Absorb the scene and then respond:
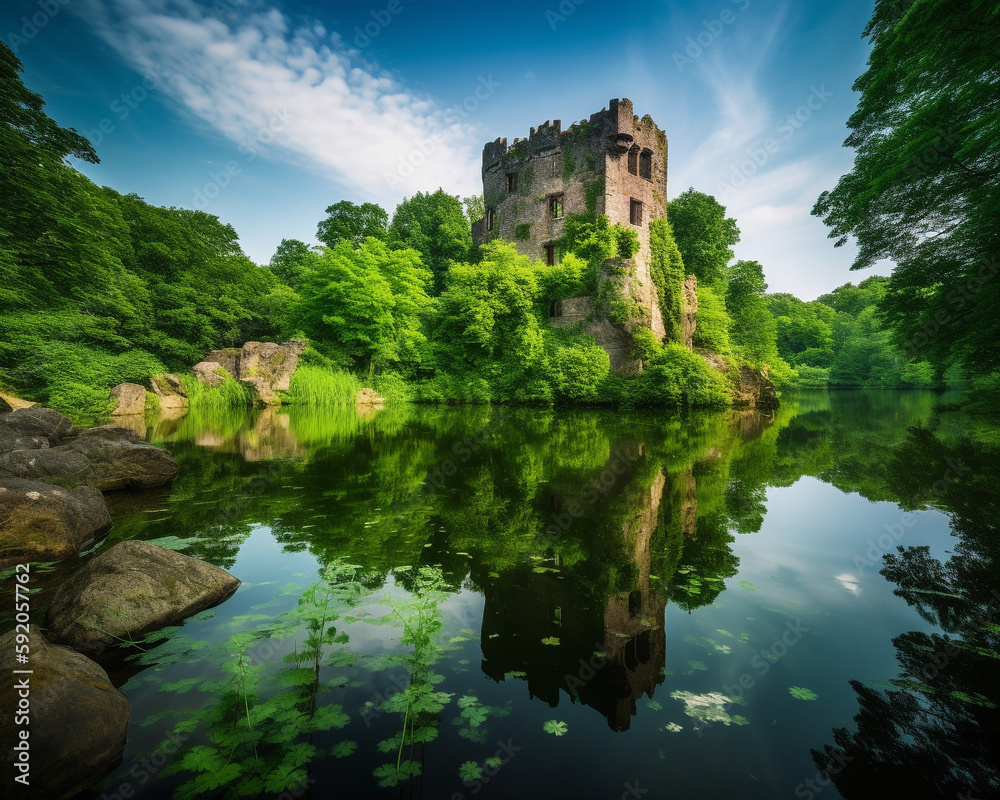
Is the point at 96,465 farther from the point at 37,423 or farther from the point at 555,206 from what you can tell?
the point at 555,206

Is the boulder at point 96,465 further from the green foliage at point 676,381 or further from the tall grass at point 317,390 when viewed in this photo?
the green foliage at point 676,381

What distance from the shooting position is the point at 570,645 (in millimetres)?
3047

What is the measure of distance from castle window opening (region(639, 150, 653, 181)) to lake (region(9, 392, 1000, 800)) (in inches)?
1029

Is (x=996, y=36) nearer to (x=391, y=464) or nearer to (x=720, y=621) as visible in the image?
(x=720, y=621)

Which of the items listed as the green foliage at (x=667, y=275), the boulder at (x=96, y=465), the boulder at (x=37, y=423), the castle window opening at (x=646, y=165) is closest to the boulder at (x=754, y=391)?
the green foliage at (x=667, y=275)

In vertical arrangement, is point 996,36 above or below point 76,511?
above

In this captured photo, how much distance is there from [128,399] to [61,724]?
19.7 meters

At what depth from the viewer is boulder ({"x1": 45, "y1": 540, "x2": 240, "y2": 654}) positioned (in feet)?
9.46

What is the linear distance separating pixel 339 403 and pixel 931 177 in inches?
953

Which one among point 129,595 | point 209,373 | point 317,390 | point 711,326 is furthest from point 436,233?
point 129,595

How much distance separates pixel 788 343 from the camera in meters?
65.0

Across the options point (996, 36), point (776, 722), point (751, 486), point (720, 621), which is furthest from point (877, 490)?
point (996, 36)

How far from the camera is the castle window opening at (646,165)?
27250 mm

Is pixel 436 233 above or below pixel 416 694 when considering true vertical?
above
